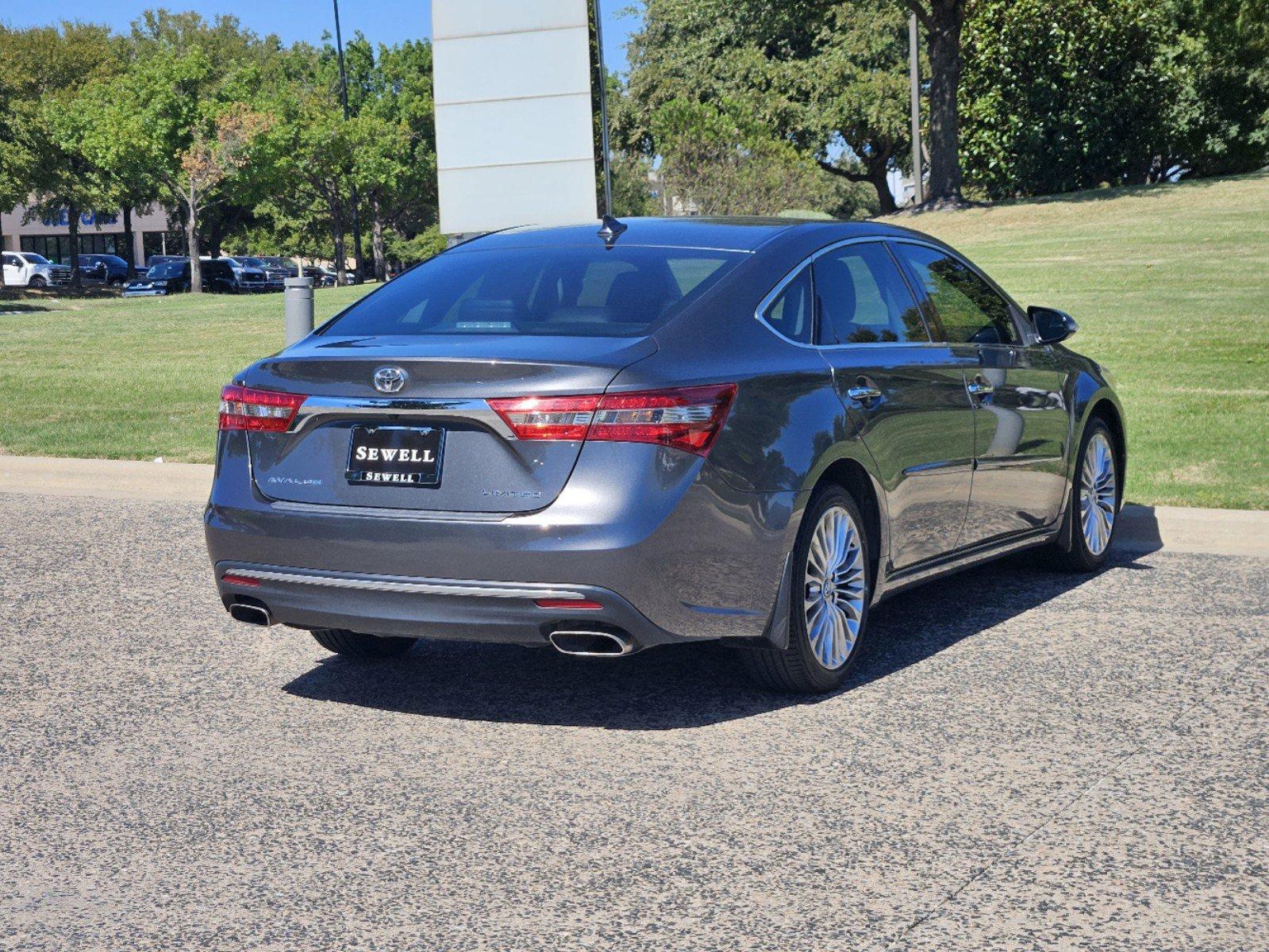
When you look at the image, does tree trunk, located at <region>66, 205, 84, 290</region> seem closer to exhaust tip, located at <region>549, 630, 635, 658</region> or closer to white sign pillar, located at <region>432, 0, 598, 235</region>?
white sign pillar, located at <region>432, 0, 598, 235</region>

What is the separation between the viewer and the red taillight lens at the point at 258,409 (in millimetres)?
5230

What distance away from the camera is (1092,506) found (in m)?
7.94

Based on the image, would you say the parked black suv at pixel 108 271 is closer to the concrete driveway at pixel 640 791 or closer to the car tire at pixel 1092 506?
the car tire at pixel 1092 506

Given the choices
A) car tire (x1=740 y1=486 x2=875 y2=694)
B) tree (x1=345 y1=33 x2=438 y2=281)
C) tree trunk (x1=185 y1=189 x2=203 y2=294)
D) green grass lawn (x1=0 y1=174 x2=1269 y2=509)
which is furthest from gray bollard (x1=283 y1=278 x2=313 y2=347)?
tree (x1=345 y1=33 x2=438 y2=281)

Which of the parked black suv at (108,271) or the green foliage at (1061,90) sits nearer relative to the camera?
the green foliage at (1061,90)

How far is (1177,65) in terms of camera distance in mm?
47938

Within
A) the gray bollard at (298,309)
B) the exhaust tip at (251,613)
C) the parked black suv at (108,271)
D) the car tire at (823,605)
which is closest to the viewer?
the exhaust tip at (251,613)

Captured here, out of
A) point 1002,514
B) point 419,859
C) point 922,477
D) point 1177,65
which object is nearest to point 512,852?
point 419,859

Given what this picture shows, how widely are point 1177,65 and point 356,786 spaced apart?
4821 cm

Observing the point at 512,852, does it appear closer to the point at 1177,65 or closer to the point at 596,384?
the point at 596,384

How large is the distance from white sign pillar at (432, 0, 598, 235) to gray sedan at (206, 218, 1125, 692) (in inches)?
376

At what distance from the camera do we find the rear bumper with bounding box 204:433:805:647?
4832 millimetres

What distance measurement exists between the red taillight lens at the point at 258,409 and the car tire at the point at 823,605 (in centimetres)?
172

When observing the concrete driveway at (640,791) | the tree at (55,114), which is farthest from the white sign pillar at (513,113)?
the tree at (55,114)
